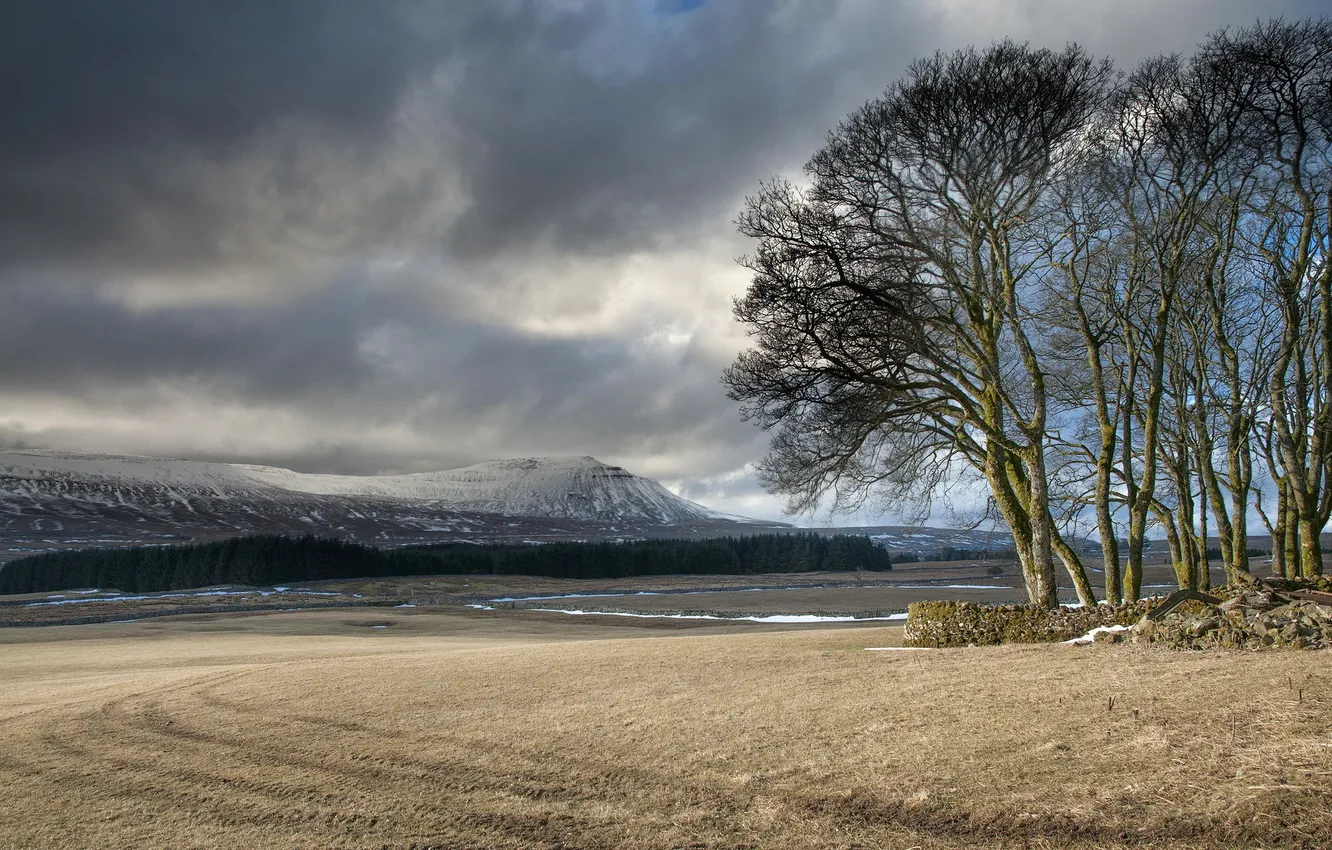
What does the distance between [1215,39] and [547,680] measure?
60.4 ft

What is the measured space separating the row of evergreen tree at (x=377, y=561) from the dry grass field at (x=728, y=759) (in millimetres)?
119992

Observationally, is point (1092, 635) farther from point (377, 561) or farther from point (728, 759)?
point (377, 561)

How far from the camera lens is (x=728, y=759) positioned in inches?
363

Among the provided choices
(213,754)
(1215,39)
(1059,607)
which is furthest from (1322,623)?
(213,754)

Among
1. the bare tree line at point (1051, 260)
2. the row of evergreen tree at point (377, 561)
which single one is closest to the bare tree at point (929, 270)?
the bare tree line at point (1051, 260)

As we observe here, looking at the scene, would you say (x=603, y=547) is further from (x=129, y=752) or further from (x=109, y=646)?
(x=129, y=752)

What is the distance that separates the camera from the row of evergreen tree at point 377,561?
123 metres

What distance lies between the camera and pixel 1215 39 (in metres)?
16.8

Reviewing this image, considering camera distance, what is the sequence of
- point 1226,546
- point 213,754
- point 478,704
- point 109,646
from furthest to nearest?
point 109,646
point 1226,546
point 478,704
point 213,754

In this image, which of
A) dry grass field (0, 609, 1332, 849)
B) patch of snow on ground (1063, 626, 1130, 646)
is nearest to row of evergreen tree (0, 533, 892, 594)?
dry grass field (0, 609, 1332, 849)

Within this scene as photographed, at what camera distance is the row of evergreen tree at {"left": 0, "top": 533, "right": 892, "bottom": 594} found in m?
123

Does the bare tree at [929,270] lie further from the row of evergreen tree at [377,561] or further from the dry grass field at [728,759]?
the row of evergreen tree at [377,561]

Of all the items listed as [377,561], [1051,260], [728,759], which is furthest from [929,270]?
[377,561]

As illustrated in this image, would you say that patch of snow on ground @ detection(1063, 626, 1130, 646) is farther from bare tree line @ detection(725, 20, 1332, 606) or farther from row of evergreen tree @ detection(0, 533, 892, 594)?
row of evergreen tree @ detection(0, 533, 892, 594)
